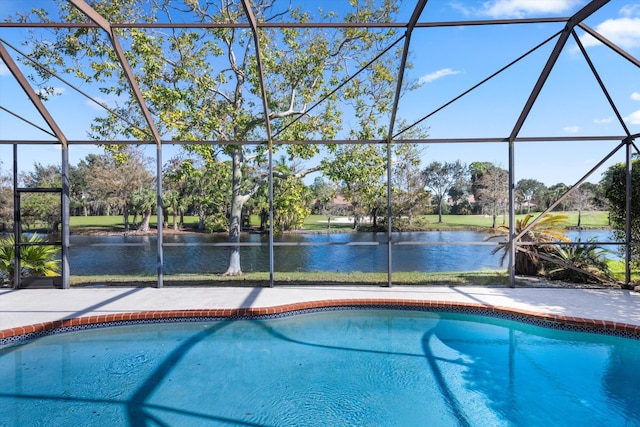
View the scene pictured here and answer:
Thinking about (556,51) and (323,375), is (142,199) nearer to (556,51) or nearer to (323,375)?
(323,375)

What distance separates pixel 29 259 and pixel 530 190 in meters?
49.5

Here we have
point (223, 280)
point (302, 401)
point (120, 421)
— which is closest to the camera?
point (120, 421)

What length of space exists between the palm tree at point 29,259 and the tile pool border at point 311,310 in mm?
2919

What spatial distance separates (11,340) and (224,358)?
8.38ft

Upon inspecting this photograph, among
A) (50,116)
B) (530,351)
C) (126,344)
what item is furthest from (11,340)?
(530,351)

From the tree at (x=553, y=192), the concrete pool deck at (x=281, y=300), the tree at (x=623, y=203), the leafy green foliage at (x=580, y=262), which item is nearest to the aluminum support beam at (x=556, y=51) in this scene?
the tree at (x=623, y=203)

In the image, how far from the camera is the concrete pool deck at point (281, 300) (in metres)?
5.16

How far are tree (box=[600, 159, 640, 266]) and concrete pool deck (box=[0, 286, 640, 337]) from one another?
1268 mm

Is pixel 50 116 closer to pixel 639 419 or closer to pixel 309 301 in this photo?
pixel 309 301

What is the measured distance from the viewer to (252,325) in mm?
5375

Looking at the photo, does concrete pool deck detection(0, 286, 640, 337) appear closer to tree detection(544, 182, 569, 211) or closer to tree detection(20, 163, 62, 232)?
tree detection(20, 163, 62, 232)

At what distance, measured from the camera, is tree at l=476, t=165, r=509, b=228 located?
121 ft

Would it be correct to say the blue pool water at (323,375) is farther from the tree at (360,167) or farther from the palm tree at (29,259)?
the tree at (360,167)

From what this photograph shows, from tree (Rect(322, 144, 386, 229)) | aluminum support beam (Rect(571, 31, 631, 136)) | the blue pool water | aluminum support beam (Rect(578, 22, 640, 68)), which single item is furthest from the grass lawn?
aluminum support beam (Rect(578, 22, 640, 68))
